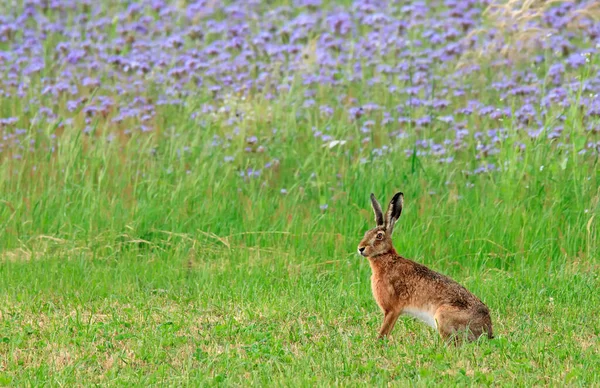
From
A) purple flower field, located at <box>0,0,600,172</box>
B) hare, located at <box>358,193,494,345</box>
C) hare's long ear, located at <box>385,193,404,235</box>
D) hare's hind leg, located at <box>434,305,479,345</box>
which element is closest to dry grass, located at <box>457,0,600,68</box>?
purple flower field, located at <box>0,0,600,172</box>

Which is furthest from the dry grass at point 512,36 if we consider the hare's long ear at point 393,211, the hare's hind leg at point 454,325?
the hare's hind leg at point 454,325

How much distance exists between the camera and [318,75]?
1173 centimetres

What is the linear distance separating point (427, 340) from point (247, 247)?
225 centimetres

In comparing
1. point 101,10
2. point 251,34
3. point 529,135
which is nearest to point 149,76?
point 251,34

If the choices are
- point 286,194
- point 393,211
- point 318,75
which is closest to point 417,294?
point 393,211

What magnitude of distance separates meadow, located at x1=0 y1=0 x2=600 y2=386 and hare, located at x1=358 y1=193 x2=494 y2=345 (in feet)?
0.47

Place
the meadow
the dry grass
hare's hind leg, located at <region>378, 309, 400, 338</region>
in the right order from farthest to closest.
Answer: the dry grass < hare's hind leg, located at <region>378, 309, 400, 338</region> < the meadow

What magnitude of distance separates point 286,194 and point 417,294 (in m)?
2.93

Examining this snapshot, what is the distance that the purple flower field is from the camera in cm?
1007

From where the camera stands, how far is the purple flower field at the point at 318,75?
10070 mm

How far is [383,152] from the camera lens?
9727 mm

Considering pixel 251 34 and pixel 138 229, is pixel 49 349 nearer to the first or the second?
pixel 138 229

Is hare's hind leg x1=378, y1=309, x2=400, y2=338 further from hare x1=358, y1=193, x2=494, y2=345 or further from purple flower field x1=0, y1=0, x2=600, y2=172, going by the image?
purple flower field x1=0, y1=0, x2=600, y2=172

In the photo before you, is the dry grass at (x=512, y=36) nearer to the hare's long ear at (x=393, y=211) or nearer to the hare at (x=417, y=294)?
the hare's long ear at (x=393, y=211)
